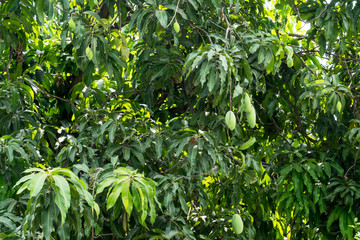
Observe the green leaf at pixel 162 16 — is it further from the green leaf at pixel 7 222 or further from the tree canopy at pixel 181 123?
the green leaf at pixel 7 222

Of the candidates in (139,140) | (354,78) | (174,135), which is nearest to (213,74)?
(174,135)

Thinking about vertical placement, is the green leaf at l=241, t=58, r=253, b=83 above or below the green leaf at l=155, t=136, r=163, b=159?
above

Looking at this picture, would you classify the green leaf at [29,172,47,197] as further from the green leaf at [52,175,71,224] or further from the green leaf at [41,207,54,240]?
the green leaf at [41,207,54,240]

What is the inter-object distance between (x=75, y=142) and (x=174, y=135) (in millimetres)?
505

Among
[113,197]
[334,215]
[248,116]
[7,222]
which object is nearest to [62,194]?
[113,197]

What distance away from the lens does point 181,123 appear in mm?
3096

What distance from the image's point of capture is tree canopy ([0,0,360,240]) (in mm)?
2494

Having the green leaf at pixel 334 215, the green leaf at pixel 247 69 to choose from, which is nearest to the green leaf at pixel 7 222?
the green leaf at pixel 247 69

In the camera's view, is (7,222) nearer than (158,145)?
Yes

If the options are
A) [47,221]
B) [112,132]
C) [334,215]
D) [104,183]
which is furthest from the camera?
[334,215]

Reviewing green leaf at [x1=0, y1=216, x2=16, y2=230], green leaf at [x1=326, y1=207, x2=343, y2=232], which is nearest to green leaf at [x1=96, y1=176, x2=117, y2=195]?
green leaf at [x1=0, y1=216, x2=16, y2=230]

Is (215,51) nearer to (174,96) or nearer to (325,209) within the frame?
(174,96)

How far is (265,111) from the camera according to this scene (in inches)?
141

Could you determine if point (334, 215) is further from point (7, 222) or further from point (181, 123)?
point (7, 222)
